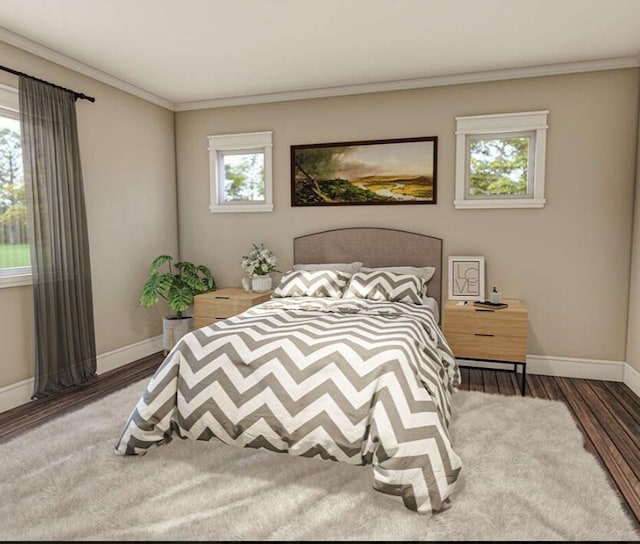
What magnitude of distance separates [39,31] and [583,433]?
14.2ft

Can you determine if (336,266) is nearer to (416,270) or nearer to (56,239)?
(416,270)

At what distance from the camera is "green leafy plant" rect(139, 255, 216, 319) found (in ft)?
13.4

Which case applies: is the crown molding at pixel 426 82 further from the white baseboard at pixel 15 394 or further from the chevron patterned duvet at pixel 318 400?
the white baseboard at pixel 15 394

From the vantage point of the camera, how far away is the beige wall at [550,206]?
3.64 metres

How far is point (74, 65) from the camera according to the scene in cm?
355

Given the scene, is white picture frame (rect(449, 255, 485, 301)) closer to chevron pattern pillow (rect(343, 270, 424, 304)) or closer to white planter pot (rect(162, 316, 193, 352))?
chevron pattern pillow (rect(343, 270, 424, 304))

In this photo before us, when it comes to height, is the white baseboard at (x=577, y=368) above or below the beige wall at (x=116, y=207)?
A: below

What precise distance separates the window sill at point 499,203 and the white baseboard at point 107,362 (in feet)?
10.6

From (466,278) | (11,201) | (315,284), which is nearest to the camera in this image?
(11,201)

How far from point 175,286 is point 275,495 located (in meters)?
2.61

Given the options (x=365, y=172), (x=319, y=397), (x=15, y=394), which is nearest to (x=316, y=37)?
(x=365, y=172)

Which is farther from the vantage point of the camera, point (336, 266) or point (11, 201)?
point (336, 266)

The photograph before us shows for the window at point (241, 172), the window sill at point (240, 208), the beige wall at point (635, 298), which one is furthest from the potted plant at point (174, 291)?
the beige wall at point (635, 298)

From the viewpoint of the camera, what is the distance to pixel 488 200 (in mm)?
3912
